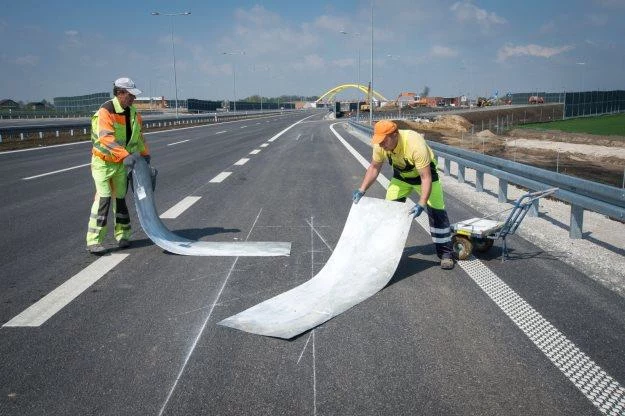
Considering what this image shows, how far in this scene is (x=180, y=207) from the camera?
8656mm

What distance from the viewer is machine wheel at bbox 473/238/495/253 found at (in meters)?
5.92

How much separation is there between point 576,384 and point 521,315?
41.2 inches

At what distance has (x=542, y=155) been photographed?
23734 millimetres

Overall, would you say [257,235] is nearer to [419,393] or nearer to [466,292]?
[466,292]

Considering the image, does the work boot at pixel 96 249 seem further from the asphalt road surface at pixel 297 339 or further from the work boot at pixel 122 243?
the work boot at pixel 122 243

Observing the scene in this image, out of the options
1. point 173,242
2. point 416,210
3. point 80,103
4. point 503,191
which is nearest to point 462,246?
point 416,210

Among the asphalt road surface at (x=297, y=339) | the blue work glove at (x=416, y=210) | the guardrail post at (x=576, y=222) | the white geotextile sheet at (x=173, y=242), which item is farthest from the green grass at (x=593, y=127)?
the asphalt road surface at (x=297, y=339)

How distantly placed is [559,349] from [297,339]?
5.84 ft

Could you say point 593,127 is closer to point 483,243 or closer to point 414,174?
point 483,243

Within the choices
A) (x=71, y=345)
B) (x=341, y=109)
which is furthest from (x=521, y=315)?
(x=341, y=109)

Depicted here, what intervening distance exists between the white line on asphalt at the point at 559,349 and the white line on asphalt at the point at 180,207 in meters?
4.73

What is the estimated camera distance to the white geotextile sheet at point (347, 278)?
399 cm

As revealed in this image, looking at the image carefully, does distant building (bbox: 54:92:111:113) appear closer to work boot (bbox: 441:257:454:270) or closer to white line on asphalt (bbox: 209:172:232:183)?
white line on asphalt (bbox: 209:172:232:183)

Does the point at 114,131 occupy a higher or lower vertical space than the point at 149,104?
lower
